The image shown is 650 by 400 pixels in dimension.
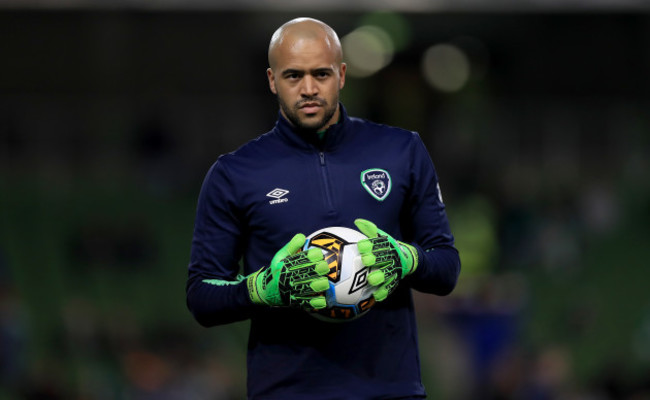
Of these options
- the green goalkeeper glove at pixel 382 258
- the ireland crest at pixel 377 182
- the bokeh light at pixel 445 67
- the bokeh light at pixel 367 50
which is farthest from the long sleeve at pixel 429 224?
the bokeh light at pixel 445 67

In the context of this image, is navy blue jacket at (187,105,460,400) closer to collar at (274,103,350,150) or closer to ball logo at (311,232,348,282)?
collar at (274,103,350,150)

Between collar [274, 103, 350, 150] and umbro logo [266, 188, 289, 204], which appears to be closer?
umbro logo [266, 188, 289, 204]

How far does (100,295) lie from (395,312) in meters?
10.7

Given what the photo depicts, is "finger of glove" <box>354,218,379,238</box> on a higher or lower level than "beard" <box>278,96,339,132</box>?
lower

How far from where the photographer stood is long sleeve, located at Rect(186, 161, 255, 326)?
346 cm

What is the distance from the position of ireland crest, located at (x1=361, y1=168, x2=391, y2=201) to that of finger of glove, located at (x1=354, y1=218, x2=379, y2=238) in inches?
8.4

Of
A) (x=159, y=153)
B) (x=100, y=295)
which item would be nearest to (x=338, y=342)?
(x=100, y=295)

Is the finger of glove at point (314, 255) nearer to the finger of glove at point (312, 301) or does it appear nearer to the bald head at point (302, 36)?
the finger of glove at point (312, 301)

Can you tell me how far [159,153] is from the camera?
1541cm

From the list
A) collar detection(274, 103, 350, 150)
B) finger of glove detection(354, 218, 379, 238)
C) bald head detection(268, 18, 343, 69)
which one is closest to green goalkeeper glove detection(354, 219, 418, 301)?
finger of glove detection(354, 218, 379, 238)

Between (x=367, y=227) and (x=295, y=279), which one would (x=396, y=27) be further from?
(x=295, y=279)

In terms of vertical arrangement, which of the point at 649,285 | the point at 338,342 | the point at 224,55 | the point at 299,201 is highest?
the point at 224,55

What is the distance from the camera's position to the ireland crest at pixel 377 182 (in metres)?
3.50

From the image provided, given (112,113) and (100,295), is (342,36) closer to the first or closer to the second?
(112,113)
